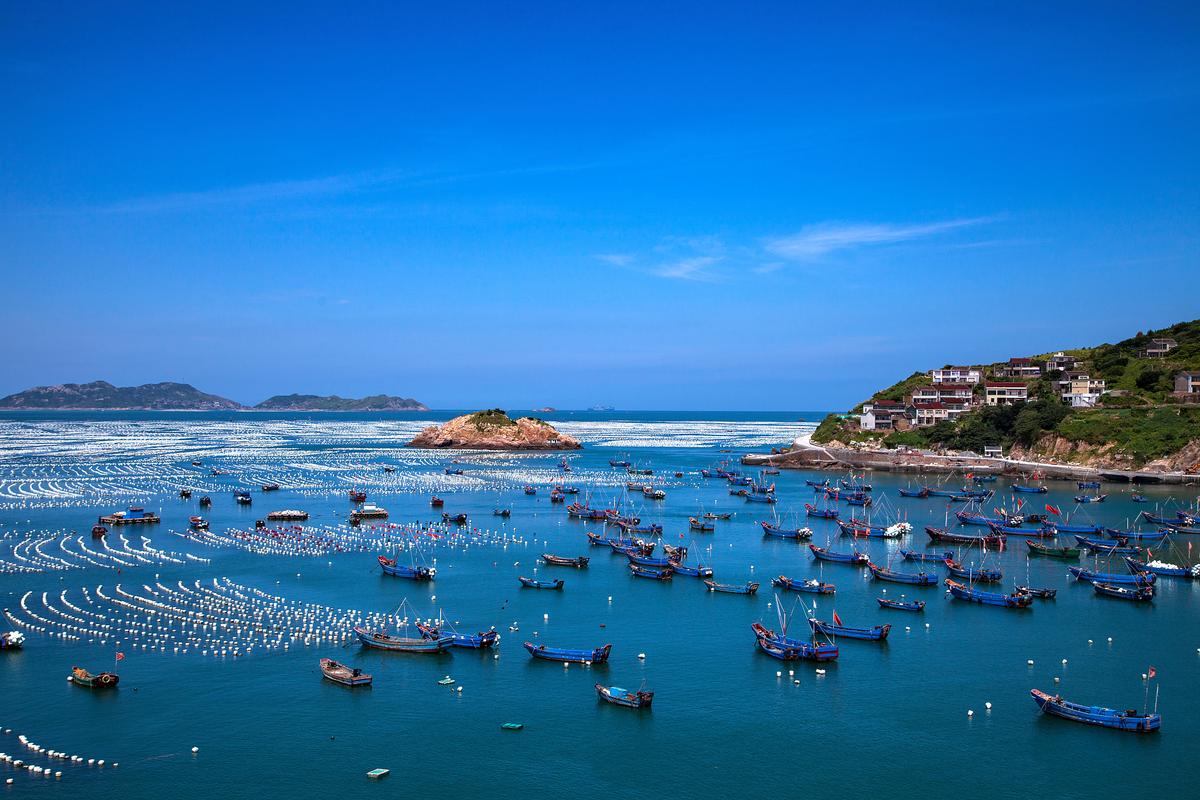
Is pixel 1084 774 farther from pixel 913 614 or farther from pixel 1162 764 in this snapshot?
pixel 913 614

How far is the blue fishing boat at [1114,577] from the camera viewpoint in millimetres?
51344

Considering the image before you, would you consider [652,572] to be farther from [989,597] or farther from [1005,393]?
[1005,393]

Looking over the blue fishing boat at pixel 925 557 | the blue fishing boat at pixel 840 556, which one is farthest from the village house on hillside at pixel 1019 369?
the blue fishing boat at pixel 840 556

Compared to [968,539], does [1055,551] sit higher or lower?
lower

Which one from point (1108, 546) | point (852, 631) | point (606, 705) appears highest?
point (1108, 546)

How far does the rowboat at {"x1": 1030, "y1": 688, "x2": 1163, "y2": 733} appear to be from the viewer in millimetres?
31203

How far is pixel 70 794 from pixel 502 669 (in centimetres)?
1596

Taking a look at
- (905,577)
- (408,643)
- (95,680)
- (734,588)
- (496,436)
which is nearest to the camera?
(95,680)

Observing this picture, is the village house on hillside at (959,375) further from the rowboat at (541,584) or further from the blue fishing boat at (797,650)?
the blue fishing boat at (797,650)

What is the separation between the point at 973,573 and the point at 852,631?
1773cm

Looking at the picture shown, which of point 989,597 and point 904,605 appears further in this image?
point 989,597

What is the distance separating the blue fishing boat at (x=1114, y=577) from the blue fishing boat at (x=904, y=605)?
1270 cm

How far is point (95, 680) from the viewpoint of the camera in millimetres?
33625

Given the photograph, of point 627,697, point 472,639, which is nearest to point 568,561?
point 472,639
